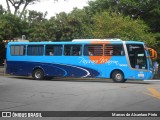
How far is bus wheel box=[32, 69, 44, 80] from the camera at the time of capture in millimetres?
29156

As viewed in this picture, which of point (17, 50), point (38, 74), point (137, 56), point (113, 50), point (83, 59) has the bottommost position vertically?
point (38, 74)

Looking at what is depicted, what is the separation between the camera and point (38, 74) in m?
29.4

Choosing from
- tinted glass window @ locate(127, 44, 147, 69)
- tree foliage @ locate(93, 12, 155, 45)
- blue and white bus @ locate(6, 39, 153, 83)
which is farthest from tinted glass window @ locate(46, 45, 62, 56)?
tree foliage @ locate(93, 12, 155, 45)

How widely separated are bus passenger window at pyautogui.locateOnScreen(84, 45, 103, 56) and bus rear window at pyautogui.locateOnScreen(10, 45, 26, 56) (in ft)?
17.4

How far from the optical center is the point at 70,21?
135 feet

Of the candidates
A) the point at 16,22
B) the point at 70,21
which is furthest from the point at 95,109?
the point at 16,22

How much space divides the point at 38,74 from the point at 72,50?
3.43m

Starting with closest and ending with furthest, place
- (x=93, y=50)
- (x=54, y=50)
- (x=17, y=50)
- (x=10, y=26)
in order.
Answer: (x=93, y=50) < (x=54, y=50) < (x=17, y=50) < (x=10, y=26)

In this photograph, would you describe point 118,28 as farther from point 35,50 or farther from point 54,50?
point 35,50

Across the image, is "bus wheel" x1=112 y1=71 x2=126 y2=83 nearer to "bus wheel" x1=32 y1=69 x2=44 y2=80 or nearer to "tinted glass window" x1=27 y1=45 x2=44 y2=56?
"bus wheel" x1=32 y1=69 x2=44 y2=80

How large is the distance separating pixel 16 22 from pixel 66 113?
118 feet

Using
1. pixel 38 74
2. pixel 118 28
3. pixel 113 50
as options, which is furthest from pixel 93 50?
pixel 118 28

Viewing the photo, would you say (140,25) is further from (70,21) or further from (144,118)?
(144,118)

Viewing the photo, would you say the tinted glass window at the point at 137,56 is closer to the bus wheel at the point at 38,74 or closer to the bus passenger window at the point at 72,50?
the bus passenger window at the point at 72,50
